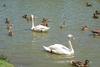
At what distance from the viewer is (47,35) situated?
2628 cm

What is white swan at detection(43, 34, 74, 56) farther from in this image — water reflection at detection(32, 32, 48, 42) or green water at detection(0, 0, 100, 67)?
water reflection at detection(32, 32, 48, 42)

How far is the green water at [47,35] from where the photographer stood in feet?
65.9

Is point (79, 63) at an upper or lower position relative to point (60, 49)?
lower

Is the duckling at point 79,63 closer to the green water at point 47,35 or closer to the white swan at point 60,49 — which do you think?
the green water at point 47,35

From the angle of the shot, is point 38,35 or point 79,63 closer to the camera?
point 79,63

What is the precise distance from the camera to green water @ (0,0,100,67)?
2009 centimetres

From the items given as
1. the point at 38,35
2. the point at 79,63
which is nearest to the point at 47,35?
the point at 38,35

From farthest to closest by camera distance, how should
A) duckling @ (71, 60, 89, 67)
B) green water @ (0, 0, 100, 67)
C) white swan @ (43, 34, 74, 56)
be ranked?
white swan @ (43, 34, 74, 56), green water @ (0, 0, 100, 67), duckling @ (71, 60, 89, 67)

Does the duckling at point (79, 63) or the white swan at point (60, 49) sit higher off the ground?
the white swan at point (60, 49)

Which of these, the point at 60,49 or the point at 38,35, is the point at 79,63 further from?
the point at 38,35

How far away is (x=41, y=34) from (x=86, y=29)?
9.79ft

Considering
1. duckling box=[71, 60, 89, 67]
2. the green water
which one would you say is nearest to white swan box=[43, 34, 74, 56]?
the green water

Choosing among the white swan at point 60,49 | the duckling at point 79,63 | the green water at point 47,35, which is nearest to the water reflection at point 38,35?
the green water at point 47,35

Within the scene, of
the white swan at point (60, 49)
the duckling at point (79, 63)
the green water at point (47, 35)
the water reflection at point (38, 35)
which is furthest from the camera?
the water reflection at point (38, 35)
